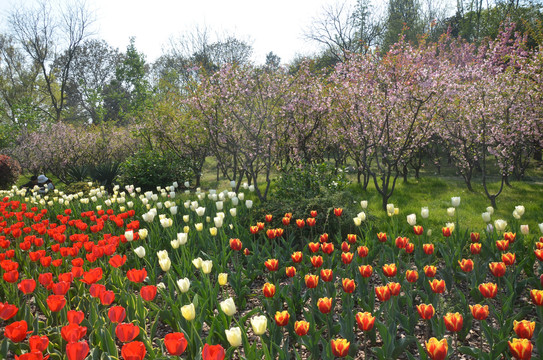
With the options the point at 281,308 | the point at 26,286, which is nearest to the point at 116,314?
the point at 26,286

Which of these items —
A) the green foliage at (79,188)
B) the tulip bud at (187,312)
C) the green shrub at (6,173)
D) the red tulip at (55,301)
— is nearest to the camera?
the tulip bud at (187,312)

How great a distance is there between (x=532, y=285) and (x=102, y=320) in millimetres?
3307

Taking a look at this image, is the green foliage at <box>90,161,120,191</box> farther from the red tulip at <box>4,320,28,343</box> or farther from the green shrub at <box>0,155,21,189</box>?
the red tulip at <box>4,320,28,343</box>

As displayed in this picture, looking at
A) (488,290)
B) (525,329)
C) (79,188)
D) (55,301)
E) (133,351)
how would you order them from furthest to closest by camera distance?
1. (79,188)
2. (55,301)
3. (488,290)
4. (525,329)
5. (133,351)

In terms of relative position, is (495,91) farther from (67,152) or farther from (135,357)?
(67,152)

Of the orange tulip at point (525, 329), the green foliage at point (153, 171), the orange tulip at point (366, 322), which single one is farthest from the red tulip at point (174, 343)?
the green foliage at point (153, 171)

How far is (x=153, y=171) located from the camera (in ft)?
35.5

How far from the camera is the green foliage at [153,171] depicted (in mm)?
10745

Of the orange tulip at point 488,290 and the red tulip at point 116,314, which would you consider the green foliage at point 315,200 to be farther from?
the red tulip at point 116,314

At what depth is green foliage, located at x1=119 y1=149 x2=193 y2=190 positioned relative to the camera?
10.7 meters

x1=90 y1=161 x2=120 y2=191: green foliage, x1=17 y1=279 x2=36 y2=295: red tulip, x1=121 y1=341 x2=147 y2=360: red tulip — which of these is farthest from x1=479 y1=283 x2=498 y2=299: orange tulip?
x1=90 y1=161 x2=120 y2=191: green foliage

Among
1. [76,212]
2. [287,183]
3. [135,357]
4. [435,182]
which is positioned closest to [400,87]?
[287,183]

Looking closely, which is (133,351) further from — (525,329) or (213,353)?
(525,329)

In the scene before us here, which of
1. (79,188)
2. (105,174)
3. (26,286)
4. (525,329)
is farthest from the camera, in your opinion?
(105,174)
